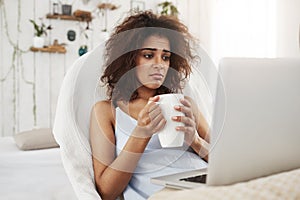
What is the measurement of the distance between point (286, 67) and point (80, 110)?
648 mm

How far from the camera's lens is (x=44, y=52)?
10.1 ft

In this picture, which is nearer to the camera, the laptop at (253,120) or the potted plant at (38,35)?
the laptop at (253,120)

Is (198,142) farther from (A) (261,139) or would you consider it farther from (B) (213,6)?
(B) (213,6)

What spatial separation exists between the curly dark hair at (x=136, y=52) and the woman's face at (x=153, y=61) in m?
0.02

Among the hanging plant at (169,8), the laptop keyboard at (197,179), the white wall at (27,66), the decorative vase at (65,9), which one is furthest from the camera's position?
the hanging plant at (169,8)

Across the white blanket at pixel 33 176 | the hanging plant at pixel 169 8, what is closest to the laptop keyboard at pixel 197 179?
the white blanket at pixel 33 176

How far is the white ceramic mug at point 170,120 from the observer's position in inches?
32.3

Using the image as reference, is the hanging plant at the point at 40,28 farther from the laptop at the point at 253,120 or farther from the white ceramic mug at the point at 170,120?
the laptop at the point at 253,120

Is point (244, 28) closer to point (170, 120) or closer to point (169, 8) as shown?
point (169, 8)

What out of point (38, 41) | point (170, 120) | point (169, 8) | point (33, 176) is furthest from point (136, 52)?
point (169, 8)

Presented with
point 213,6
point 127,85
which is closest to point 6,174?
point 127,85

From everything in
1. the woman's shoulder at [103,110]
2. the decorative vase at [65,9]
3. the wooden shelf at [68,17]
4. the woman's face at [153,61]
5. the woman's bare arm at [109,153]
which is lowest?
the woman's bare arm at [109,153]

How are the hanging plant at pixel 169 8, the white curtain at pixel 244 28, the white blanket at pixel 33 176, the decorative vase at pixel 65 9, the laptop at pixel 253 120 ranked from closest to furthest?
the laptop at pixel 253 120, the white blanket at pixel 33 176, the white curtain at pixel 244 28, the decorative vase at pixel 65 9, the hanging plant at pixel 169 8

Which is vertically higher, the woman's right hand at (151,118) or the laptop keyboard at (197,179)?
the woman's right hand at (151,118)
